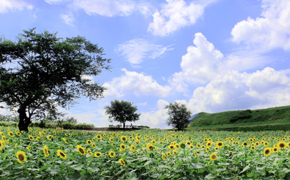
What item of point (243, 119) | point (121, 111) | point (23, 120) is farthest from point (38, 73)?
point (243, 119)

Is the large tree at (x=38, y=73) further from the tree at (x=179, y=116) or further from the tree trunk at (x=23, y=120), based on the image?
the tree at (x=179, y=116)

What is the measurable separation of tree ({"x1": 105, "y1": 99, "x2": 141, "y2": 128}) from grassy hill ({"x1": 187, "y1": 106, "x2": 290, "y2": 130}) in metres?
14.5

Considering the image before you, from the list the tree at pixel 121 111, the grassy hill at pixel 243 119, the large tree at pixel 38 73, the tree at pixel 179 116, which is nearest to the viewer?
the large tree at pixel 38 73

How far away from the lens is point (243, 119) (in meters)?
39.2

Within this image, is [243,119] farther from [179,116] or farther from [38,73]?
[38,73]

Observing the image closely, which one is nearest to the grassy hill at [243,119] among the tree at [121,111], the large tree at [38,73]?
the tree at [121,111]

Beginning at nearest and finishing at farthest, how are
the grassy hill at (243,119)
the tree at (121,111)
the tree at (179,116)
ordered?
the grassy hill at (243,119) < the tree at (179,116) < the tree at (121,111)

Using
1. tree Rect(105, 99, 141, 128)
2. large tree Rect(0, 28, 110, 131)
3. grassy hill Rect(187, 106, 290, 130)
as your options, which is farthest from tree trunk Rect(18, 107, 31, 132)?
grassy hill Rect(187, 106, 290, 130)

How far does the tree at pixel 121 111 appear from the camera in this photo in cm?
4159

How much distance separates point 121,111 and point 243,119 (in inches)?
1067

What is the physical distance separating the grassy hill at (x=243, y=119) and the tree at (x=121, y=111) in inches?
573

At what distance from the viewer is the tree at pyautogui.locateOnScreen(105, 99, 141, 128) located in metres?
41.6

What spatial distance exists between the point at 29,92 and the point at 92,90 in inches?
239

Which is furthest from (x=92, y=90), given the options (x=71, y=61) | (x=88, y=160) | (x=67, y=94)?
(x=88, y=160)
